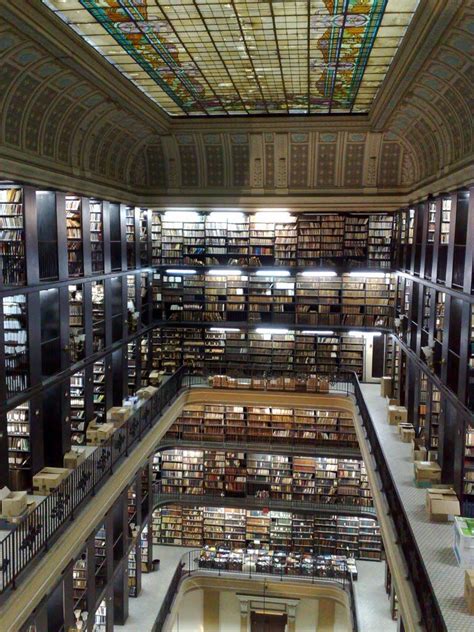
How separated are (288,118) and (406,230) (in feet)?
10.5

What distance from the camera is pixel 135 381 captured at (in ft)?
42.0

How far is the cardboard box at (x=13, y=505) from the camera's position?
21.7 ft

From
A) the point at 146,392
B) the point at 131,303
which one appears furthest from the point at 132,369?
the point at 131,303

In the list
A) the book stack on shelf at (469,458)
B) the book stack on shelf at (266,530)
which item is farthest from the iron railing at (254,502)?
the book stack on shelf at (469,458)

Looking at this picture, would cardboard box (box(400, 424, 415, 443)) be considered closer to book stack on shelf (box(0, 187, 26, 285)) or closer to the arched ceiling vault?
the arched ceiling vault

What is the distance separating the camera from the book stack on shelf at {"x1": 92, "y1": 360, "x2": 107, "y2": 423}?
1094 centimetres

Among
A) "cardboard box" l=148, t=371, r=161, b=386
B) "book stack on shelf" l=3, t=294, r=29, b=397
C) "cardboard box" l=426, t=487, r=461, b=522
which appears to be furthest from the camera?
"cardboard box" l=148, t=371, r=161, b=386

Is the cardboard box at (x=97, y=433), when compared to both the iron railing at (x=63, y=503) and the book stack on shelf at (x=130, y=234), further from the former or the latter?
the book stack on shelf at (x=130, y=234)

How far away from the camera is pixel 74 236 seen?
32.5ft

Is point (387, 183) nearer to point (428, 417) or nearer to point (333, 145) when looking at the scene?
point (333, 145)

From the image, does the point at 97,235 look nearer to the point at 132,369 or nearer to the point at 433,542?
the point at 132,369

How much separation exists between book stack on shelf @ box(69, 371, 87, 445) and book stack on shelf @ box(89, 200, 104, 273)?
6.27 feet

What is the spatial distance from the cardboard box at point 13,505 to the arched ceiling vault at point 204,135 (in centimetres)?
386

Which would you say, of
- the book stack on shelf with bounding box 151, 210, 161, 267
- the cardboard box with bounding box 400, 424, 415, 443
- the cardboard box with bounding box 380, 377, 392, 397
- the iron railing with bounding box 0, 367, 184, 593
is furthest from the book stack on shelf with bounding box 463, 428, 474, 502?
the book stack on shelf with bounding box 151, 210, 161, 267
